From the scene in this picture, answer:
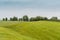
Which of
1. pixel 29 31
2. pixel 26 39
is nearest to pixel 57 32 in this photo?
pixel 29 31

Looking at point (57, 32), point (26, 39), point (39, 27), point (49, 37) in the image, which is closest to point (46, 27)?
point (39, 27)

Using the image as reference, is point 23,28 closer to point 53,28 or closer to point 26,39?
point 53,28

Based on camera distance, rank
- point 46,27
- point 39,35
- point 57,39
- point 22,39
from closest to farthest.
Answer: point 22,39 < point 57,39 < point 39,35 < point 46,27

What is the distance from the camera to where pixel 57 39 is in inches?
965

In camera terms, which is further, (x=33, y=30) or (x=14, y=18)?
(x=14, y=18)

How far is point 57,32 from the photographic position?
90.3ft

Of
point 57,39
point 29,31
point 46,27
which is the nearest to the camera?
point 57,39

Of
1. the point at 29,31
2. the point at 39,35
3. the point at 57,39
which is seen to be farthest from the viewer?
the point at 29,31

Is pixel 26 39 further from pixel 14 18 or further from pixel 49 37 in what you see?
pixel 14 18

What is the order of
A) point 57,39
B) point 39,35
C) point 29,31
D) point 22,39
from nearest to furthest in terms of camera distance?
point 22,39, point 57,39, point 39,35, point 29,31

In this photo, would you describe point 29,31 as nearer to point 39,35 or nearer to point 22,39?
point 39,35

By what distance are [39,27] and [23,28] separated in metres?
2.88

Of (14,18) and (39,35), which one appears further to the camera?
(14,18)

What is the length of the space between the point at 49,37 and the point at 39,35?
179 centimetres
